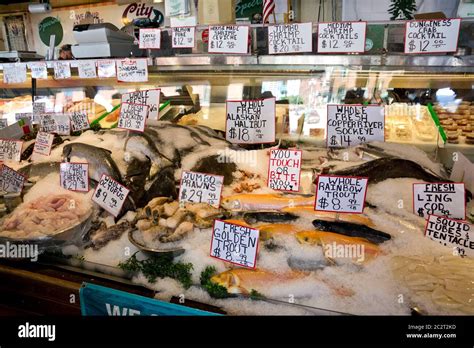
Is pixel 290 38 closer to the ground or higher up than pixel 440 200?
higher up

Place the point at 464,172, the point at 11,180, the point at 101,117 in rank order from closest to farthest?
1. the point at 464,172
2. the point at 11,180
3. the point at 101,117

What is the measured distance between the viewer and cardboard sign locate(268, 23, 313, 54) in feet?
7.23

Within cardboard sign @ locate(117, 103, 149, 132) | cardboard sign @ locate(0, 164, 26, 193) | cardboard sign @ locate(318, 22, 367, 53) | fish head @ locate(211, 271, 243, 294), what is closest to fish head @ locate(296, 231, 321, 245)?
fish head @ locate(211, 271, 243, 294)

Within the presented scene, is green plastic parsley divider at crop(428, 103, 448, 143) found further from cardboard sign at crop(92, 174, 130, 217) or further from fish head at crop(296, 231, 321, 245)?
cardboard sign at crop(92, 174, 130, 217)

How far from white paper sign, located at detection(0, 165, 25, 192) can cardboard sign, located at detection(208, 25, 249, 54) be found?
65.3 inches

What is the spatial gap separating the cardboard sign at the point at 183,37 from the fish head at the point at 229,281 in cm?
156

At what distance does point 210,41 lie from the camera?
2.41m

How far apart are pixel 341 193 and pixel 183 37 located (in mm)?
1481

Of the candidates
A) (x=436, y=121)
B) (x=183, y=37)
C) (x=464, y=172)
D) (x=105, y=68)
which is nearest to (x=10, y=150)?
(x=105, y=68)

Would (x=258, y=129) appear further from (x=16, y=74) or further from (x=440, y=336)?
(x=16, y=74)

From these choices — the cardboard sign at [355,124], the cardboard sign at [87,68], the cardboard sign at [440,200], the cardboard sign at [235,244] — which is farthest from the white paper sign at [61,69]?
the cardboard sign at [440,200]

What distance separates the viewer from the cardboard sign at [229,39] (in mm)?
2324

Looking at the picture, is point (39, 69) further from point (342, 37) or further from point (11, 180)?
point (342, 37)

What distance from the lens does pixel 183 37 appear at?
251cm
